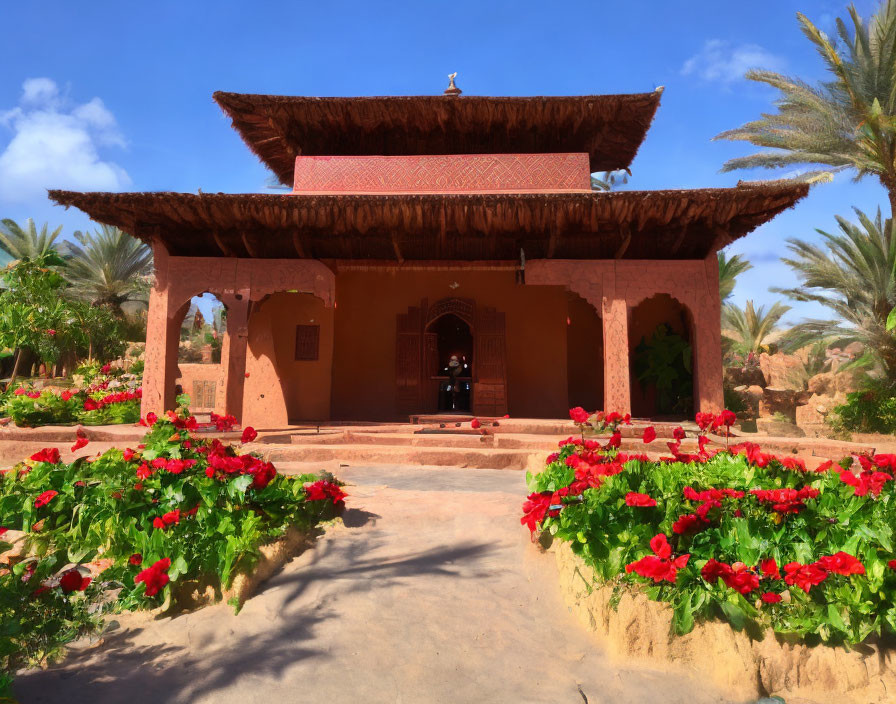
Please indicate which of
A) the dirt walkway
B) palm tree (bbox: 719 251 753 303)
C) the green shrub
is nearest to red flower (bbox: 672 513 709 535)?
the green shrub

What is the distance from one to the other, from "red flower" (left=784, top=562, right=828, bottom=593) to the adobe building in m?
6.70

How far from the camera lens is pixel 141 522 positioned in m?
3.54

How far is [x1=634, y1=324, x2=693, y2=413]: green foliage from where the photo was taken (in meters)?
11.2

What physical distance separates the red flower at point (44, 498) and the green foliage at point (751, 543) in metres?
3.20

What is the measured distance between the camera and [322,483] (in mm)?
4309

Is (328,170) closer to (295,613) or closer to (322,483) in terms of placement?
(322,483)

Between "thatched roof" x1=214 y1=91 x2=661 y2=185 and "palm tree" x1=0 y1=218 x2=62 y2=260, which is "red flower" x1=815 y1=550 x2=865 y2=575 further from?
"palm tree" x1=0 y1=218 x2=62 y2=260

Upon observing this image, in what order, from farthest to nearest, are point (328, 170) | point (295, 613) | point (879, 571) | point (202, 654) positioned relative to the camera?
1. point (328, 170)
2. point (295, 613)
3. point (202, 654)
4. point (879, 571)

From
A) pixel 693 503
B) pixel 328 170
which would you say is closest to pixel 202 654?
pixel 693 503

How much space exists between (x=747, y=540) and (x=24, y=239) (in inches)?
1208

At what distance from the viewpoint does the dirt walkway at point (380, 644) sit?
8.43ft

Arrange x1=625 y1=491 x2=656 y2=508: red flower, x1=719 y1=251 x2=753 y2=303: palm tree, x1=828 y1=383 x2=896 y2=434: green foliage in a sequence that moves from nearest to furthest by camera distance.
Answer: x1=625 y1=491 x2=656 y2=508: red flower, x1=828 y1=383 x2=896 y2=434: green foliage, x1=719 y1=251 x2=753 y2=303: palm tree

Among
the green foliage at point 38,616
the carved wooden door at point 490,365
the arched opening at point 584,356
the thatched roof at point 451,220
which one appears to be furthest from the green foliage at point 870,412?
the green foliage at point 38,616

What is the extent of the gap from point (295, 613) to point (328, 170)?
9434mm
